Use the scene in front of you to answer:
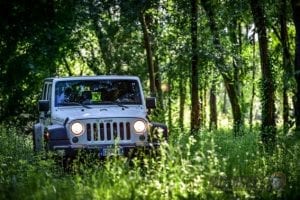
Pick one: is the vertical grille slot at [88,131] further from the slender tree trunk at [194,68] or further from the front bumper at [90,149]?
the slender tree trunk at [194,68]

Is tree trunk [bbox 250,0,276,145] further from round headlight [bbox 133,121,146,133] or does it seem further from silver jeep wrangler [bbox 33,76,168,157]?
round headlight [bbox 133,121,146,133]

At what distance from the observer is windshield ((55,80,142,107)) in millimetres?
12242

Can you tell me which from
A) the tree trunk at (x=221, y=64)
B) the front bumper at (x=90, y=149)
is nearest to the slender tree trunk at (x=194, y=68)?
the tree trunk at (x=221, y=64)

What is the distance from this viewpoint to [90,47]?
3284 centimetres

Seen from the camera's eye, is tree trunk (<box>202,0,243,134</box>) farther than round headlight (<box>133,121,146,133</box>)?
Yes

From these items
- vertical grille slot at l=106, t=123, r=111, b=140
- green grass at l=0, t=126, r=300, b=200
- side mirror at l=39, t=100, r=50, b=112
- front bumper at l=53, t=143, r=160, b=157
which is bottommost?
green grass at l=0, t=126, r=300, b=200

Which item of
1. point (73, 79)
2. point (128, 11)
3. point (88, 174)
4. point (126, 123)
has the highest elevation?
point (128, 11)

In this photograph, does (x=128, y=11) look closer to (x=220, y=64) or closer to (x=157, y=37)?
(x=220, y=64)

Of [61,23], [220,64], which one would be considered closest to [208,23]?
[220,64]

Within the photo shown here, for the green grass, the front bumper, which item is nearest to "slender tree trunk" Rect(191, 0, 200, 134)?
the front bumper

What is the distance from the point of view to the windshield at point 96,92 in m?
12.2

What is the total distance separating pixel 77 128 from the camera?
10.9 meters

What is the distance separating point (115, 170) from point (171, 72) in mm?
14342

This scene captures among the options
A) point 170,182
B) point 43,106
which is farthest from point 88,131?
point 170,182
